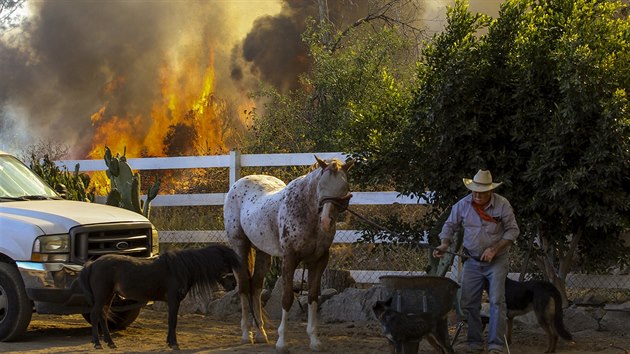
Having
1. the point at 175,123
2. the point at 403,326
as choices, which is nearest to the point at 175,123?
the point at 175,123

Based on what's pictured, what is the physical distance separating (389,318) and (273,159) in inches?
253

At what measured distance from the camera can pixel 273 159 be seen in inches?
587

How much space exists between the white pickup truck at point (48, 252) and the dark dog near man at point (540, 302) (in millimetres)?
4277

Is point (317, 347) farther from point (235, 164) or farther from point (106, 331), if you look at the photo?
point (235, 164)

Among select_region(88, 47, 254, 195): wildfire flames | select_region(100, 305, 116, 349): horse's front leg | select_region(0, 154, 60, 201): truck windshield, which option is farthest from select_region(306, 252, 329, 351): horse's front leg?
select_region(88, 47, 254, 195): wildfire flames

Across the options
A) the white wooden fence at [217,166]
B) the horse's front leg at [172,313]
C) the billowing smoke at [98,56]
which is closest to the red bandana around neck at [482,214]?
the horse's front leg at [172,313]

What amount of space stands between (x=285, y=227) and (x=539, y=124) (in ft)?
10.2

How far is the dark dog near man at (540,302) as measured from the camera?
397 inches

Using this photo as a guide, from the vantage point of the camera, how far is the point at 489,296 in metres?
9.84

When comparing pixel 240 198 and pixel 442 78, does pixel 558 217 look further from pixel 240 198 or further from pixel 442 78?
pixel 240 198

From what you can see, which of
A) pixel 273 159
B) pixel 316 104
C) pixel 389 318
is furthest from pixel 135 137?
pixel 389 318

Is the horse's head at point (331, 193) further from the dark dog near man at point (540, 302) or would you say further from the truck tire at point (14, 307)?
the truck tire at point (14, 307)

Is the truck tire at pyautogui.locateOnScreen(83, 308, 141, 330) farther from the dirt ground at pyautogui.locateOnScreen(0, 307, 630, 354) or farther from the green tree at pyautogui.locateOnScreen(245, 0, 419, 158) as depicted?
the green tree at pyautogui.locateOnScreen(245, 0, 419, 158)

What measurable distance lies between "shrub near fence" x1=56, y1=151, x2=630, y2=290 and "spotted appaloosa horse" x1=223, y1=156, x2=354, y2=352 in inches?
71.8
